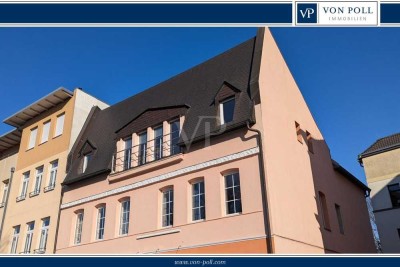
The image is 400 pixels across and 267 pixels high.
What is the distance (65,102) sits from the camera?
20781 millimetres

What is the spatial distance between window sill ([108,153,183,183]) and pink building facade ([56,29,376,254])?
42 mm

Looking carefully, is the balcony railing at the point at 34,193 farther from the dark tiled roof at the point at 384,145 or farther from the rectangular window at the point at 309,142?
the dark tiled roof at the point at 384,145

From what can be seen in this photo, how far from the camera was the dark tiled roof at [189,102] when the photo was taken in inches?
549

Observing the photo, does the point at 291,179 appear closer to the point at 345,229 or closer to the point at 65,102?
the point at 345,229

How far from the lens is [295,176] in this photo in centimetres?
1404

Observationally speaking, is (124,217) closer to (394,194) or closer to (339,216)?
(339,216)

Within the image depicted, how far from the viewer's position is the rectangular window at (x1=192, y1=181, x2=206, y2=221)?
13.0 meters

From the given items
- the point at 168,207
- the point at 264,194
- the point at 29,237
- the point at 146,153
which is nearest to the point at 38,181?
the point at 29,237

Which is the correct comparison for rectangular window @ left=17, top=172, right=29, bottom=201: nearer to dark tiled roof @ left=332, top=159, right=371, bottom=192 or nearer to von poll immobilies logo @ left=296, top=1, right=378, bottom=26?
dark tiled roof @ left=332, top=159, right=371, bottom=192

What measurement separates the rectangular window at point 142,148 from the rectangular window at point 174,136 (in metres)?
1.50

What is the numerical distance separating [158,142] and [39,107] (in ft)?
31.5

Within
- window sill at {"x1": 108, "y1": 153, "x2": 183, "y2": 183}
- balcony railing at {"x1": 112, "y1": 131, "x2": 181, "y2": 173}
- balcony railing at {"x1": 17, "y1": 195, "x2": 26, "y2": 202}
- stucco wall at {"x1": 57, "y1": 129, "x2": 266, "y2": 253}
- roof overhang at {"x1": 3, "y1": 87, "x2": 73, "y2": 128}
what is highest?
roof overhang at {"x1": 3, "y1": 87, "x2": 73, "y2": 128}

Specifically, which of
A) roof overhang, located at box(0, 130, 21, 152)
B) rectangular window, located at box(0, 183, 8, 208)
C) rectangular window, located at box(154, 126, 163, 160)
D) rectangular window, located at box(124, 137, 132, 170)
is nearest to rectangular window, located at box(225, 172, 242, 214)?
rectangular window, located at box(154, 126, 163, 160)

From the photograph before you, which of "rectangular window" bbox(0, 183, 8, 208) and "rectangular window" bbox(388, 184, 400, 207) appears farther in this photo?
"rectangular window" bbox(388, 184, 400, 207)
